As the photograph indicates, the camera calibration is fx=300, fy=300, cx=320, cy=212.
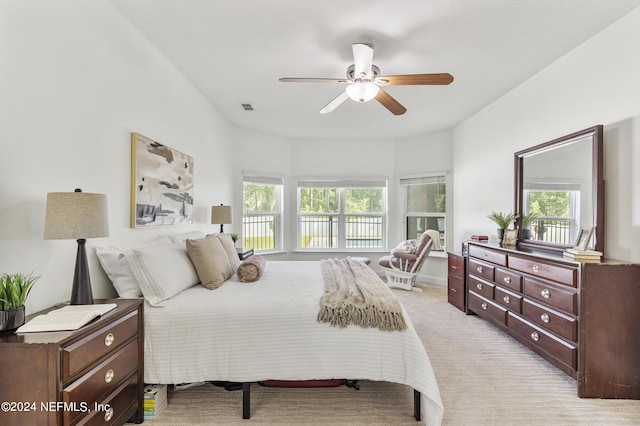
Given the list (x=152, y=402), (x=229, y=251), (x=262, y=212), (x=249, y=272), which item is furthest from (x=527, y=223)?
(x=262, y=212)

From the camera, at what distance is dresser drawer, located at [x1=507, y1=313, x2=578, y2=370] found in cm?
215

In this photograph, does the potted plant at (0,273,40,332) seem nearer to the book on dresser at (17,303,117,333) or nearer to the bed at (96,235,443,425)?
the book on dresser at (17,303,117,333)

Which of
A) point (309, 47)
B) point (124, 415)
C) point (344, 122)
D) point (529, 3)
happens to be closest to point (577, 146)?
point (529, 3)

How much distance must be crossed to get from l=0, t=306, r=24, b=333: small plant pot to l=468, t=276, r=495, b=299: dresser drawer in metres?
3.60

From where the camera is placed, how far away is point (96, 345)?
4.49 ft

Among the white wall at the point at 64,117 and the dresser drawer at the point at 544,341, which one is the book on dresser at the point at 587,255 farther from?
the white wall at the point at 64,117

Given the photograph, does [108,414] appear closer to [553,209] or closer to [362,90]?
[362,90]

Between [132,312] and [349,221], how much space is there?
14.6 feet

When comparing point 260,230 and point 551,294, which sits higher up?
point 260,230

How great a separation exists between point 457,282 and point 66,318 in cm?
391

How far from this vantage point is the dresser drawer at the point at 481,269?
3.17m

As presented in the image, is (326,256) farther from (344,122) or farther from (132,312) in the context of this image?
(132,312)

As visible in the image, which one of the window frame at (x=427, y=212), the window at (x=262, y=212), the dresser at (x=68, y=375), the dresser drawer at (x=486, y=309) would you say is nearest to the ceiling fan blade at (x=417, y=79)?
the dresser drawer at (x=486, y=309)

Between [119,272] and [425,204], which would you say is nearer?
[119,272]
